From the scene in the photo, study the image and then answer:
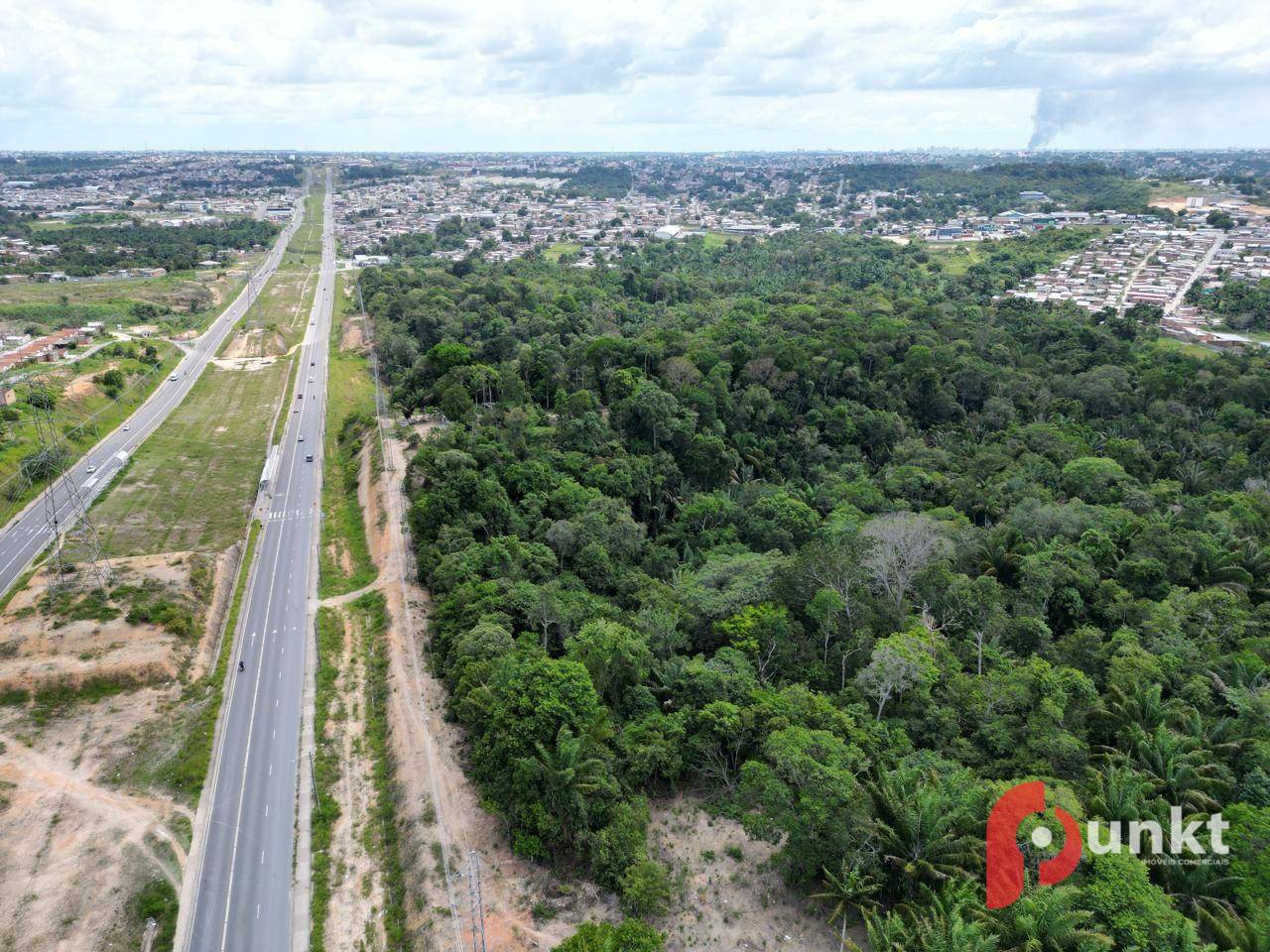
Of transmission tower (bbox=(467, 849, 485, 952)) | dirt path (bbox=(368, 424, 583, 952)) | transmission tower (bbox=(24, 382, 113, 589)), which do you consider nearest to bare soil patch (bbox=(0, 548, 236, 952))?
transmission tower (bbox=(24, 382, 113, 589))

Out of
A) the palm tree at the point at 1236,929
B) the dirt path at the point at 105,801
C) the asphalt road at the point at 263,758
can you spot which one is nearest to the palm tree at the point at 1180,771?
the palm tree at the point at 1236,929

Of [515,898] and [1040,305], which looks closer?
[515,898]

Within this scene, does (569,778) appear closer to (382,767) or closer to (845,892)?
(845,892)

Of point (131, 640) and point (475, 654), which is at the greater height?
point (475, 654)

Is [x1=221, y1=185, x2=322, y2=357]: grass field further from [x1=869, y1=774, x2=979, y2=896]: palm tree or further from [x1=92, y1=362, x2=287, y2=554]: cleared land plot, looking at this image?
[x1=869, y1=774, x2=979, y2=896]: palm tree

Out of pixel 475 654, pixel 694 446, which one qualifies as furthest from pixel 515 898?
pixel 694 446

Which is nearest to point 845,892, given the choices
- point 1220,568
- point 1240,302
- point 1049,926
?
point 1049,926

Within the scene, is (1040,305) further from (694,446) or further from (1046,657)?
(1046,657)
